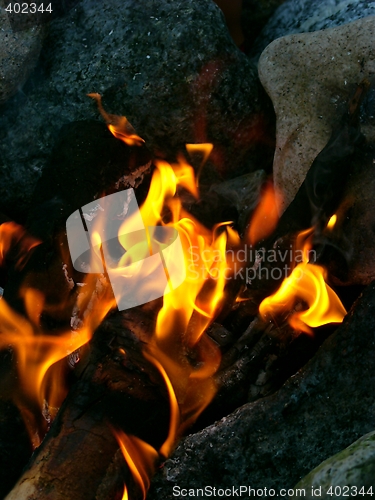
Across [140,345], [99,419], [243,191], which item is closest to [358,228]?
[243,191]

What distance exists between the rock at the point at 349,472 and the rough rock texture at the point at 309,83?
157 centimetres

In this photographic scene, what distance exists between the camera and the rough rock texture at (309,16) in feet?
10.8

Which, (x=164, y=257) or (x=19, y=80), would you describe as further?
(x=19, y=80)

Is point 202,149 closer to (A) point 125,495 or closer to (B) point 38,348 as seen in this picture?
(B) point 38,348

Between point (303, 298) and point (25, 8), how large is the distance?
2.22 metres

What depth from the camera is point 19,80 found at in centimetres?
334

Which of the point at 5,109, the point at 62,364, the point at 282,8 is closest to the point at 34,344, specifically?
the point at 62,364

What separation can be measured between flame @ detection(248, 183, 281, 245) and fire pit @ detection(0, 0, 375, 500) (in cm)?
21

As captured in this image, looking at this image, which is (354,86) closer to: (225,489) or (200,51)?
(200,51)

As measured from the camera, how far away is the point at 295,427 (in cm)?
234

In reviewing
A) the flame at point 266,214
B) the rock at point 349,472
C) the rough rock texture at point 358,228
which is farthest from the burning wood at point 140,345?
the rock at point 349,472

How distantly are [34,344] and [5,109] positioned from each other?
163 centimetres

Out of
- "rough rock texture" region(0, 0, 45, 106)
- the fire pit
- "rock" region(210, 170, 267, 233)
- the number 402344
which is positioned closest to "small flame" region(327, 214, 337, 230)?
the fire pit

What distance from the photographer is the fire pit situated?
218 cm
